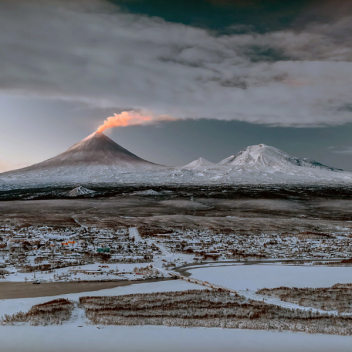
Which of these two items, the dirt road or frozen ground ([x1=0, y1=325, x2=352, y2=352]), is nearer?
frozen ground ([x1=0, y1=325, x2=352, y2=352])

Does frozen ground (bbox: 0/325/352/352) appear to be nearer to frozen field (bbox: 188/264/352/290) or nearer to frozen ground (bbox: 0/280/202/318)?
frozen ground (bbox: 0/280/202/318)

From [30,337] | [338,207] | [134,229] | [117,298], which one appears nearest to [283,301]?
[117,298]

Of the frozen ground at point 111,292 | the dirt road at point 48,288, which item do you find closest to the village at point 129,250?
the dirt road at point 48,288

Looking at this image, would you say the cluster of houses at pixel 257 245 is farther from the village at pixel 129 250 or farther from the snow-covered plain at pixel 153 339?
the snow-covered plain at pixel 153 339

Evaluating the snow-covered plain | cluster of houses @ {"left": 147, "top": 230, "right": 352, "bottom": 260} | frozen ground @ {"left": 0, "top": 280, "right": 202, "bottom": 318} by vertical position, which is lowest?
cluster of houses @ {"left": 147, "top": 230, "right": 352, "bottom": 260}

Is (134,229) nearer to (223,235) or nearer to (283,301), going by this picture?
(223,235)

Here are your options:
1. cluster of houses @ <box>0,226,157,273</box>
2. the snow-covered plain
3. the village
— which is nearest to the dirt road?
the village
